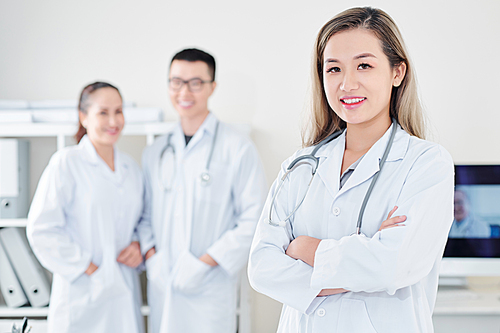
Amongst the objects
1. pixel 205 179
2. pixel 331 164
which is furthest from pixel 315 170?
pixel 205 179

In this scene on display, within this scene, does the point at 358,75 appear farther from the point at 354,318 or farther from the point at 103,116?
the point at 103,116

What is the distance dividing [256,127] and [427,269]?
65.2 inches

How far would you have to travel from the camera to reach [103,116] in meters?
1.97

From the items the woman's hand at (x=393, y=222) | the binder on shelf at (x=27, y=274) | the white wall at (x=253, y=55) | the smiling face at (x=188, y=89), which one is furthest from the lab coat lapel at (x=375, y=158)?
the binder on shelf at (x=27, y=274)

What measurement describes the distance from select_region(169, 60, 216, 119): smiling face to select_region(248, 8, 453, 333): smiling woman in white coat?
0.96 metres

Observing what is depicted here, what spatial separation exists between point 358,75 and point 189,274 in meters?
1.25

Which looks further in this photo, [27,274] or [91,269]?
[27,274]

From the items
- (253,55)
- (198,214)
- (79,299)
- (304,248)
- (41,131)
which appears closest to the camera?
(304,248)

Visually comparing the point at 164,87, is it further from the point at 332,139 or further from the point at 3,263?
the point at 332,139

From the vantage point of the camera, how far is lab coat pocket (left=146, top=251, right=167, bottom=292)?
195 centimetres

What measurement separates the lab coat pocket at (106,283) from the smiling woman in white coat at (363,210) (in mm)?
1012

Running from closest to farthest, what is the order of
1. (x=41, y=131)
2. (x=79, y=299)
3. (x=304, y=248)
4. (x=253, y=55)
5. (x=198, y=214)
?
(x=304, y=248) → (x=79, y=299) → (x=198, y=214) → (x=41, y=131) → (x=253, y=55)

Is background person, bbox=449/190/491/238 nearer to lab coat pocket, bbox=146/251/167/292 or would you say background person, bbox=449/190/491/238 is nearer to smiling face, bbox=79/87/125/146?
lab coat pocket, bbox=146/251/167/292

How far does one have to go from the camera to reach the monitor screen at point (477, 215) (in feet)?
7.48
